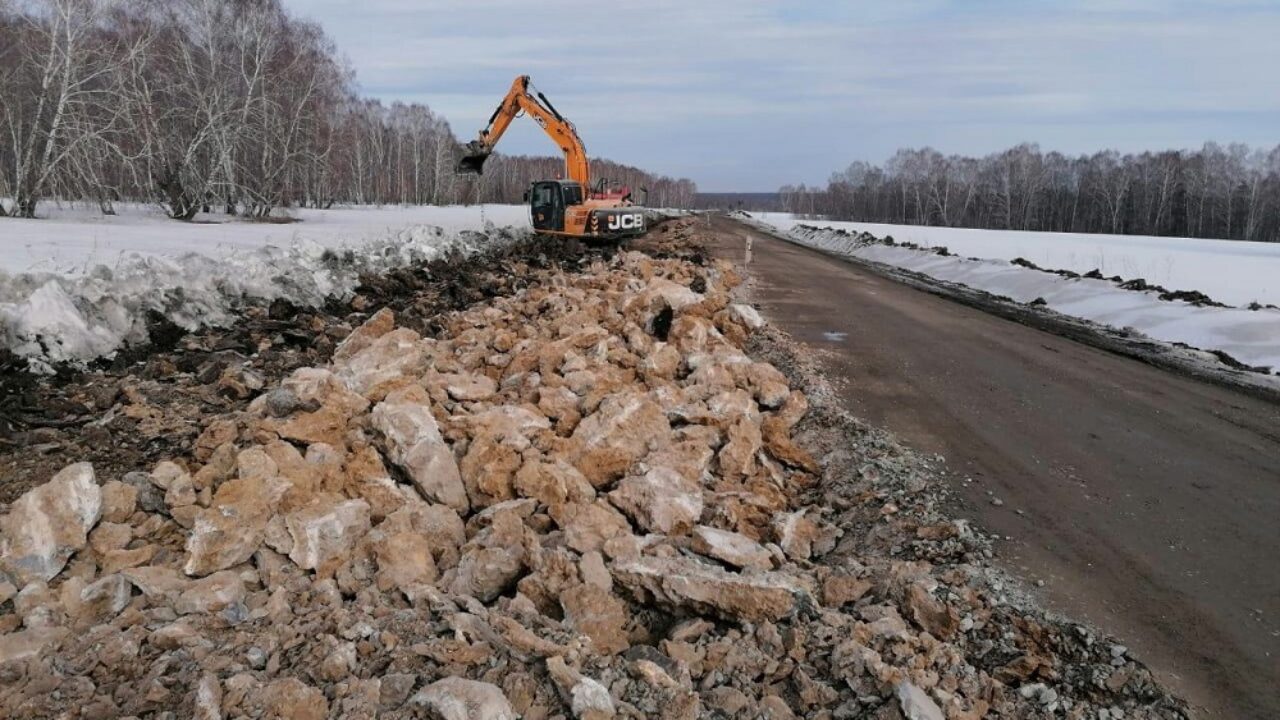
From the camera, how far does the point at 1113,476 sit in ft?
18.7

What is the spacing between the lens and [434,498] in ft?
15.0

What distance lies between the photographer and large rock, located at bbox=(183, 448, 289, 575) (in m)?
3.56

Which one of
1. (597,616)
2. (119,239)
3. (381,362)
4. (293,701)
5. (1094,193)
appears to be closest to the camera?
(293,701)

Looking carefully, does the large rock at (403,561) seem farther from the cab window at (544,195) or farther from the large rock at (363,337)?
the cab window at (544,195)

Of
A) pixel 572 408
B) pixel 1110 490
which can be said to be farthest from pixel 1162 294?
pixel 572 408

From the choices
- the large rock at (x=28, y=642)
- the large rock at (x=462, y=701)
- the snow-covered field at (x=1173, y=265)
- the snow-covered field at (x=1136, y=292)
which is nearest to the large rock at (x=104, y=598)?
the large rock at (x=28, y=642)

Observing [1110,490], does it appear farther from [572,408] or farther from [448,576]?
[448,576]

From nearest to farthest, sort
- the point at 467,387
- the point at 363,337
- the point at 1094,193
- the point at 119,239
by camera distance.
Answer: the point at 467,387, the point at 363,337, the point at 119,239, the point at 1094,193

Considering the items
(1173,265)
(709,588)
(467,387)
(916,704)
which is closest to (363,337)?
(467,387)

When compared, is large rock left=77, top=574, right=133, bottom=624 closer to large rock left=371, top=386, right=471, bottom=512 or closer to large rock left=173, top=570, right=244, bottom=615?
large rock left=173, top=570, right=244, bottom=615

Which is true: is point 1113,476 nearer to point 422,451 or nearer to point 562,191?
point 422,451

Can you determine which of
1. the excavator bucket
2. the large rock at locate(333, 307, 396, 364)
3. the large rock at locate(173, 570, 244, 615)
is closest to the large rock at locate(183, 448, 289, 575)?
the large rock at locate(173, 570, 244, 615)

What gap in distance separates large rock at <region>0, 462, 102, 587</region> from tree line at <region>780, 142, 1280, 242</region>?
80.1m

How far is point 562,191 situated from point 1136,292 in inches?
547
